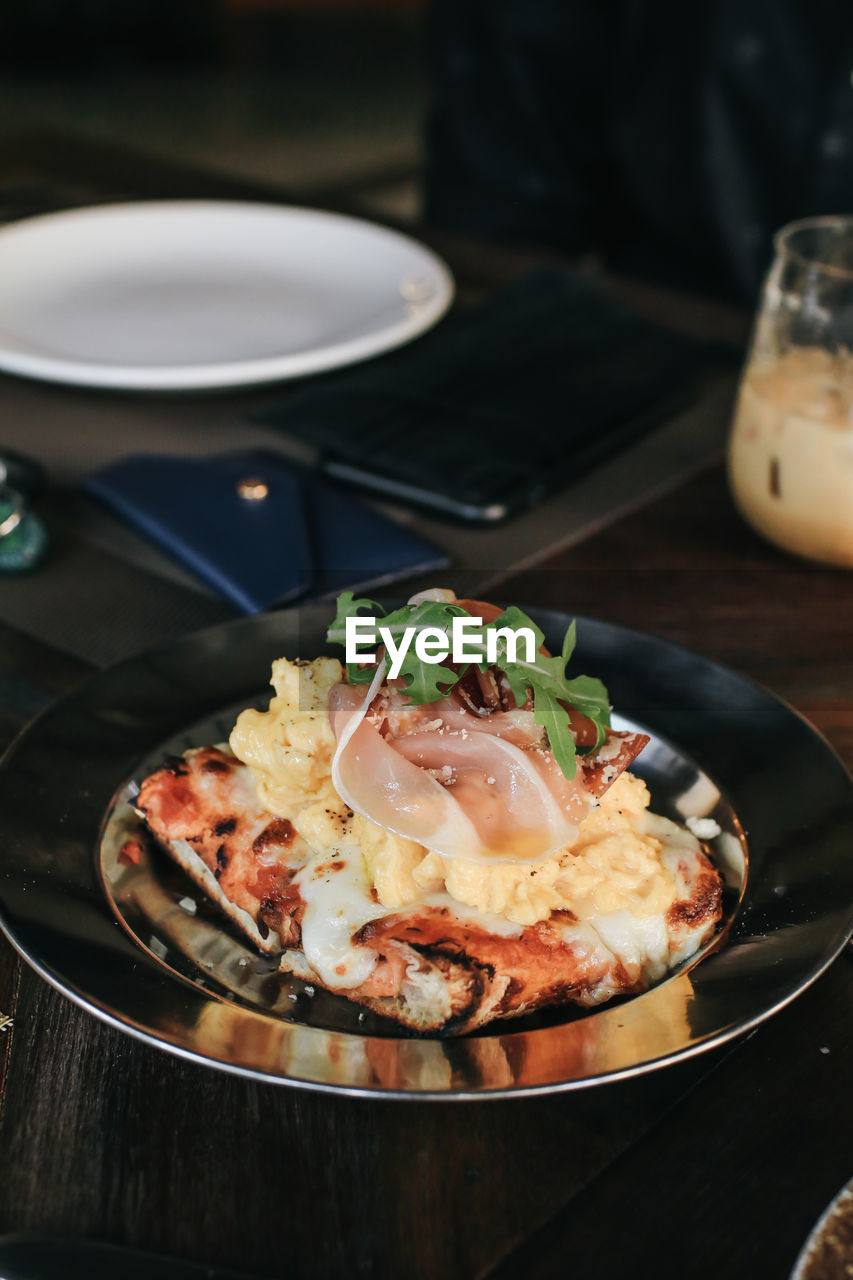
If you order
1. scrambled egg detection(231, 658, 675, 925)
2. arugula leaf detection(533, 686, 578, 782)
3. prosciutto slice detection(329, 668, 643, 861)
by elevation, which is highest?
arugula leaf detection(533, 686, 578, 782)

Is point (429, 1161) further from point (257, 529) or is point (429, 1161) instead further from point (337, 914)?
point (257, 529)

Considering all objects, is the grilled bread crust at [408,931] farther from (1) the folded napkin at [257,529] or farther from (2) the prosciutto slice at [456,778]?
(1) the folded napkin at [257,529]

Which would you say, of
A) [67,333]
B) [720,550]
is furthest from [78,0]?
[720,550]

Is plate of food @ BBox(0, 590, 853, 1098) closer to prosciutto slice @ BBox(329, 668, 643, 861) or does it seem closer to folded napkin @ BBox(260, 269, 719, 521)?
prosciutto slice @ BBox(329, 668, 643, 861)

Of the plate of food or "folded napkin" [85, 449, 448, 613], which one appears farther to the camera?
"folded napkin" [85, 449, 448, 613]

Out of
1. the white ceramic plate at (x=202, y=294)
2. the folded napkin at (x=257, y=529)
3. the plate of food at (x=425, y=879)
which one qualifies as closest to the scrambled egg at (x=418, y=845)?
the plate of food at (x=425, y=879)

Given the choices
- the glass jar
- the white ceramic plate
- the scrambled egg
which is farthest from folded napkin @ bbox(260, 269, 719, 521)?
the scrambled egg
